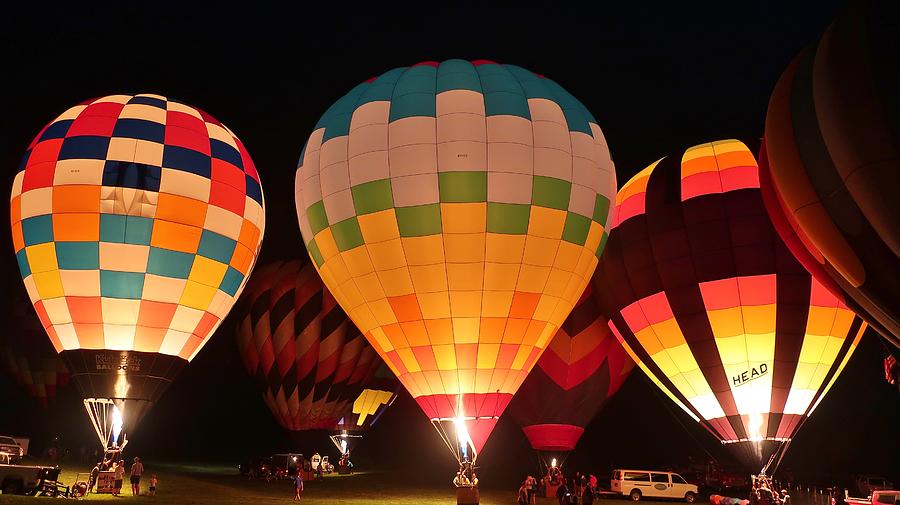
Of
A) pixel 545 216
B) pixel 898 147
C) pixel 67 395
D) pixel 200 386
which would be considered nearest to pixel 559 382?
pixel 545 216

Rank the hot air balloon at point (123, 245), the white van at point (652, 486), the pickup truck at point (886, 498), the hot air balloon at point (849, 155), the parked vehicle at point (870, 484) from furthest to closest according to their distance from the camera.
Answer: the parked vehicle at point (870, 484), the white van at point (652, 486), the pickup truck at point (886, 498), the hot air balloon at point (123, 245), the hot air balloon at point (849, 155)

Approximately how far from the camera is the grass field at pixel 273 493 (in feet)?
32.1

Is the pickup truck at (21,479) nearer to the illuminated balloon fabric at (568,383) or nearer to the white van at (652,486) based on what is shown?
the illuminated balloon fabric at (568,383)

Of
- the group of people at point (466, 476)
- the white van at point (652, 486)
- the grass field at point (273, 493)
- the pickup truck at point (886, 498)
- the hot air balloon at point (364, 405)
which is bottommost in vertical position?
the grass field at point (273, 493)

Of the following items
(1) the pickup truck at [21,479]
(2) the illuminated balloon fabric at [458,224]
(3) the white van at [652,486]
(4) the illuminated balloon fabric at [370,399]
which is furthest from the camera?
(4) the illuminated balloon fabric at [370,399]

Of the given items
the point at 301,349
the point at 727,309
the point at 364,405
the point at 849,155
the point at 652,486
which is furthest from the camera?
the point at 364,405

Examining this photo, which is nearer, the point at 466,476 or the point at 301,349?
the point at 466,476

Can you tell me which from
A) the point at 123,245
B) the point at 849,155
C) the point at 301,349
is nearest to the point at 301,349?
the point at 301,349

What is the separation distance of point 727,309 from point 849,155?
519 centimetres

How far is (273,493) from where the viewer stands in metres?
11.7

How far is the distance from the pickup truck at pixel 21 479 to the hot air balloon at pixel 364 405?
8074 mm

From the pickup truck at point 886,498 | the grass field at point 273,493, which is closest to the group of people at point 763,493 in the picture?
the pickup truck at point 886,498

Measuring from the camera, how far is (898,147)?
19.6 feet

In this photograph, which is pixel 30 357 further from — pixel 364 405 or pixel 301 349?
pixel 364 405
